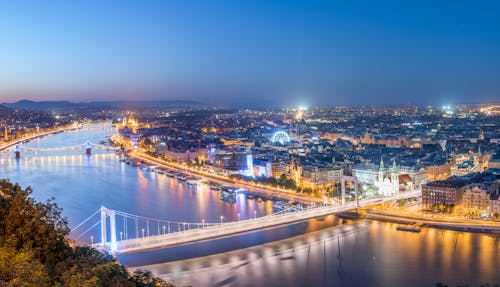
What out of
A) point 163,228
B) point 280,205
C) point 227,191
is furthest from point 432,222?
point 227,191

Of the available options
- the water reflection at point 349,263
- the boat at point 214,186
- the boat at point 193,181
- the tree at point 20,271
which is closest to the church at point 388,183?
the boat at point 214,186

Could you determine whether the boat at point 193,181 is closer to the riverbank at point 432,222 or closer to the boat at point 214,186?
the boat at point 214,186

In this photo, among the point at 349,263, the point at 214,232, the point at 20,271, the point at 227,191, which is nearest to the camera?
the point at 20,271

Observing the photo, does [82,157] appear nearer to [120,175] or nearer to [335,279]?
[120,175]

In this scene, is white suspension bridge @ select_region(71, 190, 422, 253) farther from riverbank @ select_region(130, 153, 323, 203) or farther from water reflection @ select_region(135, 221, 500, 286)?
riverbank @ select_region(130, 153, 323, 203)

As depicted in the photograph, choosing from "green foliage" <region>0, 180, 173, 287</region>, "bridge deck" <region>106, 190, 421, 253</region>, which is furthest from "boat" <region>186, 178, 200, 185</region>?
"green foliage" <region>0, 180, 173, 287</region>

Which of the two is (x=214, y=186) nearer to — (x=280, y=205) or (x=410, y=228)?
(x=280, y=205)

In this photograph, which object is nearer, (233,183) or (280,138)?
(233,183)
